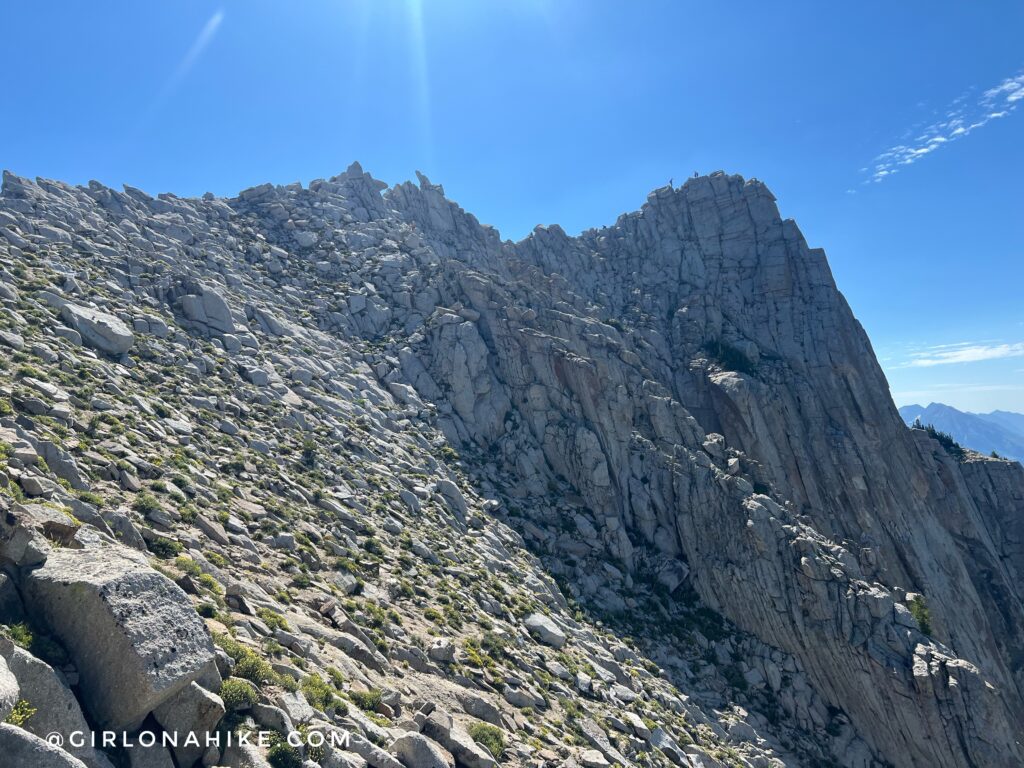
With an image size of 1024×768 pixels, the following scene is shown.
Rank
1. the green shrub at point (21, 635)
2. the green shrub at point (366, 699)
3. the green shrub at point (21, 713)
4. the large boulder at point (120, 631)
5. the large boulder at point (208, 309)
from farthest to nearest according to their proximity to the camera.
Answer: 1. the large boulder at point (208, 309)
2. the green shrub at point (366, 699)
3. the large boulder at point (120, 631)
4. the green shrub at point (21, 635)
5. the green shrub at point (21, 713)

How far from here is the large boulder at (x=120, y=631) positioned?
9422mm

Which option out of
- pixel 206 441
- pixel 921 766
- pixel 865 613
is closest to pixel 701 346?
pixel 865 613

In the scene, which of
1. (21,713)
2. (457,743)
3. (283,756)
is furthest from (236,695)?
(457,743)

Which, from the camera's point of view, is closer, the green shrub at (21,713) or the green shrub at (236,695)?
the green shrub at (21,713)

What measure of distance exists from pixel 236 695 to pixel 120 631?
2.60 metres

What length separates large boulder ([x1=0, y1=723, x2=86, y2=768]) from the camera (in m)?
7.23

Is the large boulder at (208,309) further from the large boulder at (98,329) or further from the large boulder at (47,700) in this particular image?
the large boulder at (47,700)

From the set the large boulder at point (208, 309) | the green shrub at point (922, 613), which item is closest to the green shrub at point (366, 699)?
the large boulder at point (208, 309)

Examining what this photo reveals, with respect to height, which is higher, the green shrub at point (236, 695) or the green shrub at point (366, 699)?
the green shrub at point (236, 695)

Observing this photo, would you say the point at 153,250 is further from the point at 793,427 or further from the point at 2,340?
the point at 793,427

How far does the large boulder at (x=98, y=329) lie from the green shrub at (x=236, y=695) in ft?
89.1

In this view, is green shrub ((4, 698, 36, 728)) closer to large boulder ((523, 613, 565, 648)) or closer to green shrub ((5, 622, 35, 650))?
green shrub ((5, 622, 35, 650))

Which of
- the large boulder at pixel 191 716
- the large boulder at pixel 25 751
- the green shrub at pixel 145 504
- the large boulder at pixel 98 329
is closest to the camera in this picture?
the large boulder at pixel 25 751

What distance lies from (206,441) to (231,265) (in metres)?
32.6
